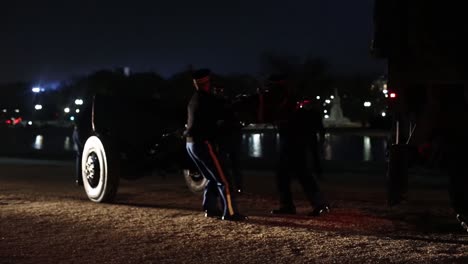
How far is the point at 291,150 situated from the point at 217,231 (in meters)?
1.73

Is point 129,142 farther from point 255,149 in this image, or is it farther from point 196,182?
point 255,149

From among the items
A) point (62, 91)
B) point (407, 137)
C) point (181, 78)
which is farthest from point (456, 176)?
point (62, 91)

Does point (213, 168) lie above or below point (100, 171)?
above

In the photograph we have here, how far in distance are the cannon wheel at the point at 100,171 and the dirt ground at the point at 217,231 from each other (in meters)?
0.22

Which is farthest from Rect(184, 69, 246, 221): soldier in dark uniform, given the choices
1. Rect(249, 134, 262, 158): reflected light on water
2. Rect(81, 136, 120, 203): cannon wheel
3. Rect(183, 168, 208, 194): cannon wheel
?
Rect(249, 134, 262, 158): reflected light on water

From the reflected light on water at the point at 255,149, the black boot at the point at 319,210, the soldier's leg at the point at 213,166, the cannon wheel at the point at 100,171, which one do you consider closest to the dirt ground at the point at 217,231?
the black boot at the point at 319,210

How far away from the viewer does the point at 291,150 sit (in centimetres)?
889

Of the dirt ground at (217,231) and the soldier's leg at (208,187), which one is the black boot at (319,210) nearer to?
the dirt ground at (217,231)

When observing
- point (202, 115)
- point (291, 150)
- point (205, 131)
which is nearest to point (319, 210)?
point (291, 150)

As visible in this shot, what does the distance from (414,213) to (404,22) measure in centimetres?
284

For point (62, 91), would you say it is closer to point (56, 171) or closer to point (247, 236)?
point (56, 171)

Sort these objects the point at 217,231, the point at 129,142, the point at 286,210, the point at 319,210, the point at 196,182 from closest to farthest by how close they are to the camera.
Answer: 1. the point at 217,231
2. the point at 319,210
3. the point at 286,210
4. the point at 129,142
5. the point at 196,182

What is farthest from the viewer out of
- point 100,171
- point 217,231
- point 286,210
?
point 100,171

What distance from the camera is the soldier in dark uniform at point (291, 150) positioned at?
8.82m
